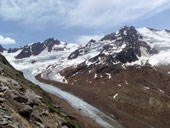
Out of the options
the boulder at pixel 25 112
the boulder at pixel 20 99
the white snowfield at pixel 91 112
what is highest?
the boulder at pixel 20 99

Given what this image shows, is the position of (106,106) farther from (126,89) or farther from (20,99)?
(20,99)

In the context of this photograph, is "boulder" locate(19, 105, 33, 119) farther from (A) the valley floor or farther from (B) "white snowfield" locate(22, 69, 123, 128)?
(B) "white snowfield" locate(22, 69, 123, 128)

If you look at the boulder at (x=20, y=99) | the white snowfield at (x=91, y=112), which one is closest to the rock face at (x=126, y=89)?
the white snowfield at (x=91, y=112)

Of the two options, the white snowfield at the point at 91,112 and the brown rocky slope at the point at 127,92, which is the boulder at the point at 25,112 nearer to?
the white snowfield at the point at 91,112

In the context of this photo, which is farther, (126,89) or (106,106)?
(126,89)

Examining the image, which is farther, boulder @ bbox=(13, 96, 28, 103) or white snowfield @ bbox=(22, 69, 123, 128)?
white snowfield @ bbox=(22, 69, 123, 128)

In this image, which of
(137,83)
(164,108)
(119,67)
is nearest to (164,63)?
(119,67)

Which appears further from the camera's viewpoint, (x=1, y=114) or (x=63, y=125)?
(x=63, y=125)

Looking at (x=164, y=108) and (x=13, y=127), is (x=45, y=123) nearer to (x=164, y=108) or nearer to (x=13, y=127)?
(x=13, y=127)

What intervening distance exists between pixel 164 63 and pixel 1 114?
175568 mm

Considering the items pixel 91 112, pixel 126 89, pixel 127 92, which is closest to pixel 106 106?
pixel 91 112

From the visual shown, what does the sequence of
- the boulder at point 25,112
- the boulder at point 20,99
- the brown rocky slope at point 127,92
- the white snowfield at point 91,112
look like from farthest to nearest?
1. the brown rocky slope at point 127,92
2. the white snowfield at point 91,112
3. the boulder at point 20,99
4. the boulder at point 25,112

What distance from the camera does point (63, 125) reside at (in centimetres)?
2361

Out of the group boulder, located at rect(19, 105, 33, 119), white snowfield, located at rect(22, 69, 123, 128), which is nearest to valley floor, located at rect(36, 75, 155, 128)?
white snowfield, located at rect(22, 69, 123, 128)
